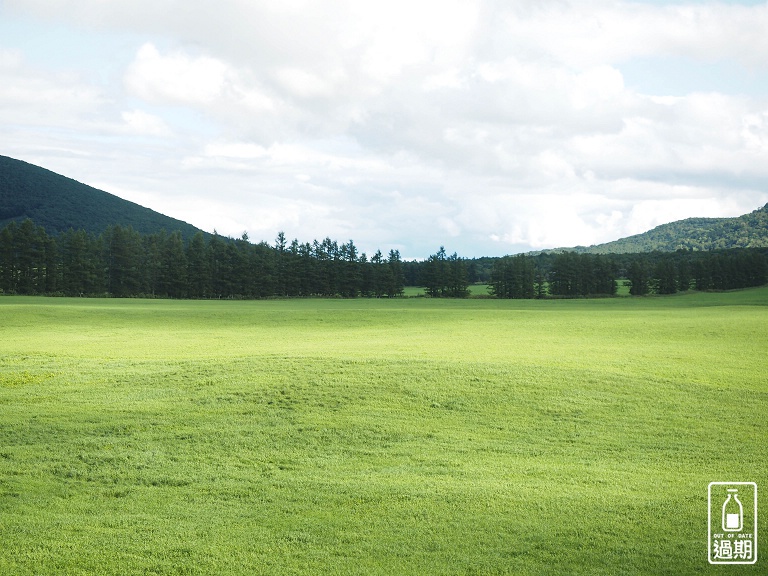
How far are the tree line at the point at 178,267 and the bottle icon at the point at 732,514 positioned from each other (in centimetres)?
8931

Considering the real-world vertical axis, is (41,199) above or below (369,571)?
above

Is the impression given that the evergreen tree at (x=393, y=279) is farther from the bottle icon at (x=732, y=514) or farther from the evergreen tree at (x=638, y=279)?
the bottle icon at (x=732, y=514)

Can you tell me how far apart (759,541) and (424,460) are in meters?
6.00

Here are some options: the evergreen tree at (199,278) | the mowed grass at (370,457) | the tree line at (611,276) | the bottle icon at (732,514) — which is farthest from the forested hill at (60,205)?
the bottle icon at (732,514)

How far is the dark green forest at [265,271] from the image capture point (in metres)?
87.1

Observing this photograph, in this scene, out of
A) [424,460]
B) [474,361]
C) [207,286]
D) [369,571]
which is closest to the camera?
[369,571]

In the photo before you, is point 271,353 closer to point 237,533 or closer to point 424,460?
point 424,460

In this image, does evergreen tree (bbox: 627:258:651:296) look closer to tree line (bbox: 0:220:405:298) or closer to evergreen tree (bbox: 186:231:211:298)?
tree line (bbox: 0:220:405:298)

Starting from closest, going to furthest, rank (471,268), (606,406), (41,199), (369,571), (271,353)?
(369,571) < (606,406) < (271,353) < (471,268) < (41,199)

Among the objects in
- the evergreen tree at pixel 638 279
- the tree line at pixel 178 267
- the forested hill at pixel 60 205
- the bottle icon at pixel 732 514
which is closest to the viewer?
the bottle icon at pixel 732 514

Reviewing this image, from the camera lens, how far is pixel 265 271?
327ft

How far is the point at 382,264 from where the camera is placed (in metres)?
108

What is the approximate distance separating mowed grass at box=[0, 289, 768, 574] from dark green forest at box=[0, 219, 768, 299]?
67645mm

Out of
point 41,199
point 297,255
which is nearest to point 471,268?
point 297,255
